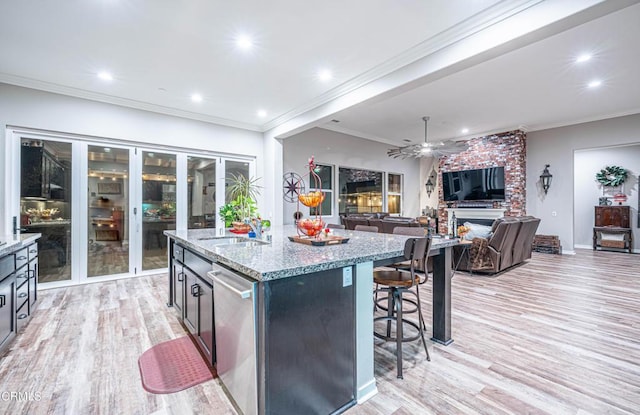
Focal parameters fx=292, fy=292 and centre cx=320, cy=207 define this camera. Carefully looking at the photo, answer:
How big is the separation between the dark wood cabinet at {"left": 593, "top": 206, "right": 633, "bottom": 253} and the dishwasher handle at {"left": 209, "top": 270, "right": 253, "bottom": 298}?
31.8 ft

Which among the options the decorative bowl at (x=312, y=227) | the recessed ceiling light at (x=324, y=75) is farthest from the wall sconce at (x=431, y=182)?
the decorative bowl at (x=312, y=227)

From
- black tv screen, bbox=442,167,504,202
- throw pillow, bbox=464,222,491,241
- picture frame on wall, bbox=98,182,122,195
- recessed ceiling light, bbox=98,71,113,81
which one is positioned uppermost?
recessed ceiling light, bbox=98,71,113,81

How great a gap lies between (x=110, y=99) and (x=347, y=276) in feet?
16.7

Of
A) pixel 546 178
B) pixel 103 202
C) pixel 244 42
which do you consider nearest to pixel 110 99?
pixel 103 202

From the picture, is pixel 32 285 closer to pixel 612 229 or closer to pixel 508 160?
pixel 508 160

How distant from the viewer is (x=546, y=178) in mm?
7293

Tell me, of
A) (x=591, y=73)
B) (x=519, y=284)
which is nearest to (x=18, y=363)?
(x=519, y=284)

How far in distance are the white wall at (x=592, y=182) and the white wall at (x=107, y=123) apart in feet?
29.0

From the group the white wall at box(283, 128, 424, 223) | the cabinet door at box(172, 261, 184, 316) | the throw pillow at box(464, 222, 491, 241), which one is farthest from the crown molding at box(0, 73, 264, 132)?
the throw pillow at box(464, 222, 491, 241)

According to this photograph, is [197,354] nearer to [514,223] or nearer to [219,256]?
[219,256]

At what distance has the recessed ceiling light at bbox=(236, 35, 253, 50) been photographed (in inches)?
124

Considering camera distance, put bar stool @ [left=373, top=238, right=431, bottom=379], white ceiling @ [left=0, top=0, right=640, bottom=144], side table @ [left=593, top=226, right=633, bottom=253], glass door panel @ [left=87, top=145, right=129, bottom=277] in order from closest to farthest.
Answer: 1. bar stool @ [left=373, top=238, right=431, bottom=379]
2. white ceiling @ [left=0, top=0, right=640, bottom=144]
3. glass door panel @ [left=87, top=145, right=129, bottom=277]
4. side table @ [left=593, top=226, right=633, bottom=253]

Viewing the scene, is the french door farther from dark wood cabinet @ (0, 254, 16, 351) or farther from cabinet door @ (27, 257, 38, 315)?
dark wood cabinet @ (0, 254, 16, 351)

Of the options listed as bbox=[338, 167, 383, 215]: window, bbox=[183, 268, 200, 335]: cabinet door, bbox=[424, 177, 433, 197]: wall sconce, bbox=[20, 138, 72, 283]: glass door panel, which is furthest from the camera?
bbox=[424, 177, 433, 197]: wall sconce
